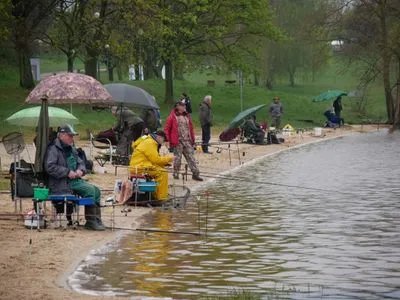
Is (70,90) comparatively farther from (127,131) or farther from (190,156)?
(127,131)

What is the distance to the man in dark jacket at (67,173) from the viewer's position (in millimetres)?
15516

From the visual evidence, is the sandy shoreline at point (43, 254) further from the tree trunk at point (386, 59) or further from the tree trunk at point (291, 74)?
the tree trunk at point (291, 74)

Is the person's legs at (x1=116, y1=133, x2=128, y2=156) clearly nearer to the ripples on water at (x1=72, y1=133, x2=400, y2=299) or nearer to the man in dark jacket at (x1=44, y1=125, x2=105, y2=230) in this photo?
the ripples on water at (x1=72, y1=133, x2=400, y2=299)

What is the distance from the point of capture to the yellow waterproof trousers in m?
19.1

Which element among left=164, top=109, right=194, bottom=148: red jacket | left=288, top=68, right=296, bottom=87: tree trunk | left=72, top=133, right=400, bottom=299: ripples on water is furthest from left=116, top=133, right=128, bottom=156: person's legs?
left=288, top=68, right=296, bottom=87: tree trunk

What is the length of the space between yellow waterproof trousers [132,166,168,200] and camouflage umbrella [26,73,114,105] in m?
5.12

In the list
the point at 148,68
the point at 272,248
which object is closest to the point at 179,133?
the point at 272,248

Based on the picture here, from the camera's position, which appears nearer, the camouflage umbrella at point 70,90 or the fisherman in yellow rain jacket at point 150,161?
the fisherman in yellow rain jacket at point 150,161

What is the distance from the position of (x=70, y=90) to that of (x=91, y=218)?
28.6ft

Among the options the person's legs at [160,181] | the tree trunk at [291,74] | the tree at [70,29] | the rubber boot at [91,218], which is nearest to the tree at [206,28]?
the tree at [70,29]

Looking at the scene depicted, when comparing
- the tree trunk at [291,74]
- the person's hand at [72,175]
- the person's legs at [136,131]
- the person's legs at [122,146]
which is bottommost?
the person's hand at [72,175]

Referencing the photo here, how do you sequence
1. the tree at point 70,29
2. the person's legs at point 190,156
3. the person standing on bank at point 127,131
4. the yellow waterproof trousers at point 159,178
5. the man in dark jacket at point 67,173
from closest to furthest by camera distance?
1. the man in dark jacket at point 67,173
2. the yellow waterproof trousers at point 159,178
3. the person's legs at point 190,156
4. the person standing on bank at point 127,131
5. the tree at point 70,29

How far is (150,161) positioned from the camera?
1928 centimetres

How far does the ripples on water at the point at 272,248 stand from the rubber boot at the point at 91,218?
0.68m
